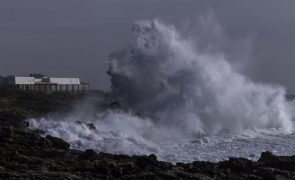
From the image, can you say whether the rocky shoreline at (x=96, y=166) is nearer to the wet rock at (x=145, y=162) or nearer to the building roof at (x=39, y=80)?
the wet rock at (x=145, y=162)

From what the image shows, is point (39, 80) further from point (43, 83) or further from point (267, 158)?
point (267, 158)

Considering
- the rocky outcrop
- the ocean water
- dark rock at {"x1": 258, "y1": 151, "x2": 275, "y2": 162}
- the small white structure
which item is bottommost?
the rocky outcrop

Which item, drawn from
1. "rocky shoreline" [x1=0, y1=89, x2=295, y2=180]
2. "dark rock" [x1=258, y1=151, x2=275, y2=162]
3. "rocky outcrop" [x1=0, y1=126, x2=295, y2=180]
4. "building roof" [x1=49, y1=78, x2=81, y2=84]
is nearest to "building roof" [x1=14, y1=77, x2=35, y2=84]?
"building roof" [x1=49, y1=78, x2=81, y2=84]

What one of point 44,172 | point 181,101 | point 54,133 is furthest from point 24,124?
point 44,172

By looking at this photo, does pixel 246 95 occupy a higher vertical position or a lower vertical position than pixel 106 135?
higher

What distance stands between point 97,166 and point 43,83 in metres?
61.4

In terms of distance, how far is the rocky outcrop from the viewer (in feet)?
52.4

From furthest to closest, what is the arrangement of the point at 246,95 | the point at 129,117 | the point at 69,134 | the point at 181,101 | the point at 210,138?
the point at 246,95
the point at 181,101
the point at 129,117
the point at 210,138
the point at 69,134

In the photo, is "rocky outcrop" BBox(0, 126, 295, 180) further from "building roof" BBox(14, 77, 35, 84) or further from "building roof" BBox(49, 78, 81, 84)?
"building roof" BBox(49, 78, 81, 84)

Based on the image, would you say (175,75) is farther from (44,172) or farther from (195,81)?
(44,172)

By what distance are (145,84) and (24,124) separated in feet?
38.9

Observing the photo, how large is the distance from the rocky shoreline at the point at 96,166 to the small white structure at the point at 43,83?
54421mm

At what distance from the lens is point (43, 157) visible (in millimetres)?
18156

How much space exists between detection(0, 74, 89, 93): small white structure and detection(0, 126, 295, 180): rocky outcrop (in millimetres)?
54812
